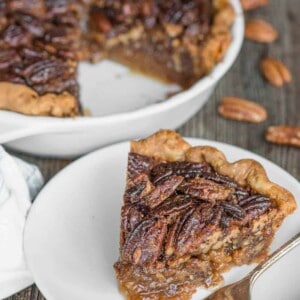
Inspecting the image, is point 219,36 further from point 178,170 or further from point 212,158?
point 178,170

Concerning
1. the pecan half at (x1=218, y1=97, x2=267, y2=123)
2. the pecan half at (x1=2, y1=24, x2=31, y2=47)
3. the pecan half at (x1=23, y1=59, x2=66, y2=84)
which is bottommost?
the pecan half at (x1=218, y1=97, x2=267, y2=123)

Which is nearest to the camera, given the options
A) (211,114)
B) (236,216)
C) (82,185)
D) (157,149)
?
(236,216)

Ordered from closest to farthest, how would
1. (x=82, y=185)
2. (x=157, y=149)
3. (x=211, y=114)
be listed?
(x=157, y=149), (x=82, y=185), (x=211, y=114)

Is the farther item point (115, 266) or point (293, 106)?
point (293, 106)

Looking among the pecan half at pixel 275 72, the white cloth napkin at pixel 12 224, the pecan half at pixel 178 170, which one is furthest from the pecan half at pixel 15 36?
the pecan half at pixel 275 72

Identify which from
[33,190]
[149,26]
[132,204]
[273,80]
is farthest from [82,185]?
[273,80]

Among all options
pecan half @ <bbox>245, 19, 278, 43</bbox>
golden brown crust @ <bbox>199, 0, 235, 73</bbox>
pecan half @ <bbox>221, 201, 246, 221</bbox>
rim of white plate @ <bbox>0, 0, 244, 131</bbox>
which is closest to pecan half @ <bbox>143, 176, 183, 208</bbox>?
pecan half @ <bbox>221, 201, 246, 221</bbox>

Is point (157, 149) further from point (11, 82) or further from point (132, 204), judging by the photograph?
point (11, 82)

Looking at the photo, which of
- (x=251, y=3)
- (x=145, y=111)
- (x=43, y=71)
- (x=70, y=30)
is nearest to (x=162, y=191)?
(x=145, y=111)

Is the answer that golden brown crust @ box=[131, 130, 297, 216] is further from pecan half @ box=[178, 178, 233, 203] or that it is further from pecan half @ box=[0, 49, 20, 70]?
pecan half @ box=[0, 49, 20, 70]
